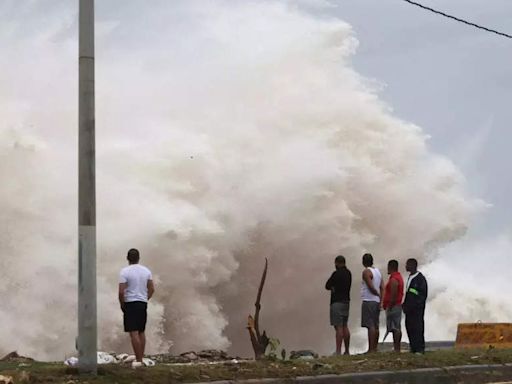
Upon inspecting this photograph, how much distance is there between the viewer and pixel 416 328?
15.2m

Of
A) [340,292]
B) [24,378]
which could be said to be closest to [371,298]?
[340,292]

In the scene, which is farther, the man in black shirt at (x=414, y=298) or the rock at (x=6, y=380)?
the man in black shirt at (x=414, y=298)

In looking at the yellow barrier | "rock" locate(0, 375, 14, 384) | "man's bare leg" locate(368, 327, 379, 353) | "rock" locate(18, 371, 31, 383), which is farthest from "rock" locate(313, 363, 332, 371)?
the yellow barrier

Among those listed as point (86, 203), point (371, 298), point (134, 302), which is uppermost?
point (86, 203)

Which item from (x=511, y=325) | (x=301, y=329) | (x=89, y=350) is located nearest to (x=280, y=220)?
(x=301, y=329)

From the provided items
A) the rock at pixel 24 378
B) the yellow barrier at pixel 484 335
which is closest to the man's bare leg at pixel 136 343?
the rock at pixel 24 378

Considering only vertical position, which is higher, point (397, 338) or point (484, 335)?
point (484, 335)

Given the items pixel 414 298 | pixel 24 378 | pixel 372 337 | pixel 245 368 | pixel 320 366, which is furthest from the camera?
pixel 372 337

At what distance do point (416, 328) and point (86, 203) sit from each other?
6343mm

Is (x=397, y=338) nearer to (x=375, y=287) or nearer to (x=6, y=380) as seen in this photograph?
(x=375, y=287)

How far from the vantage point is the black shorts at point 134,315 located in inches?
493

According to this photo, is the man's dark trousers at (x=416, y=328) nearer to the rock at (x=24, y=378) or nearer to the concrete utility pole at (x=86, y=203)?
the concrete utility pole at (x=86, y=203)

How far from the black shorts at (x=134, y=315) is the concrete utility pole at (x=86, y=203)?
162cm

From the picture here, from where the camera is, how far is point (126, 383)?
34.9 ft
